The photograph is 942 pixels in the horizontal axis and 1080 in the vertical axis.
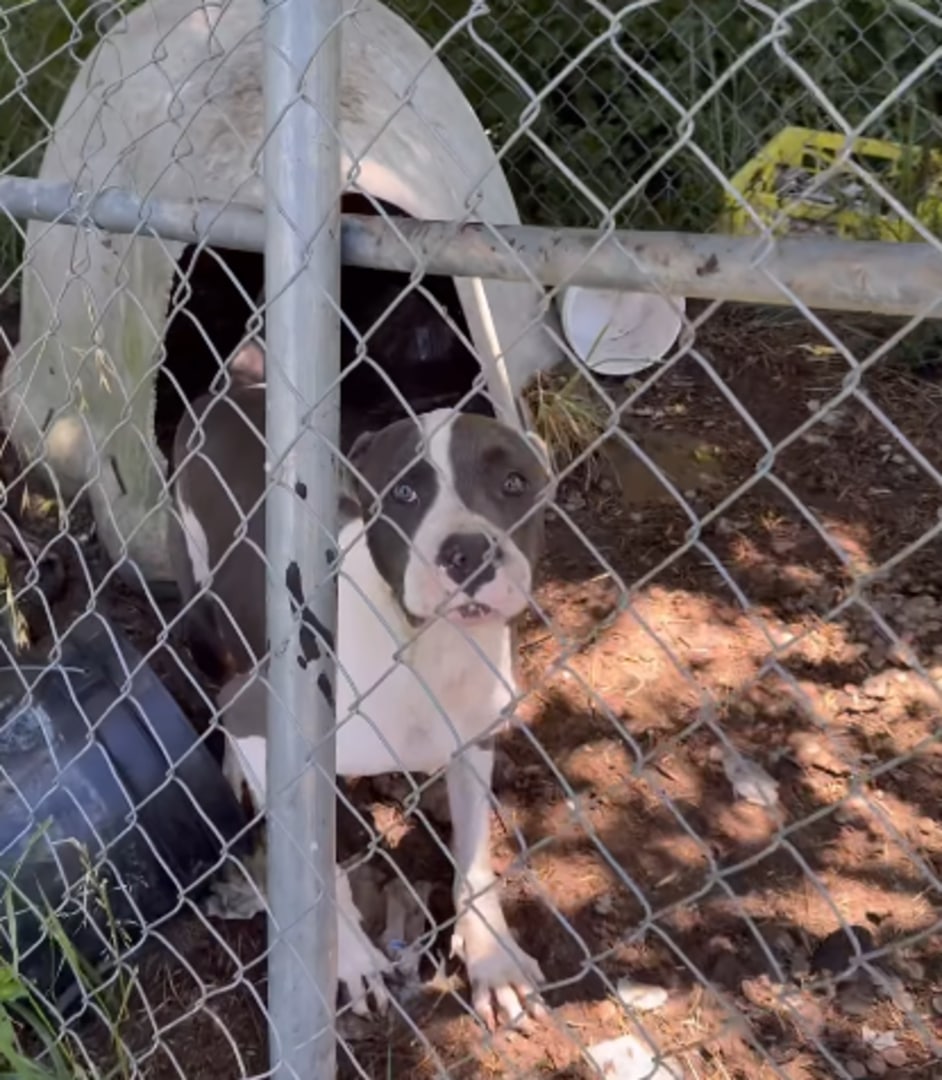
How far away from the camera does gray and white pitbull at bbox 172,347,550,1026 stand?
208 cm

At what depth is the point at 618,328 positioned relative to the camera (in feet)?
14.5

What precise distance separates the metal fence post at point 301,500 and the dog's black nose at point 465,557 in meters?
0.48

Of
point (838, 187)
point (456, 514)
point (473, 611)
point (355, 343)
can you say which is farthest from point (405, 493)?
point (838, 187)

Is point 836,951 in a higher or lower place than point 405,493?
lower

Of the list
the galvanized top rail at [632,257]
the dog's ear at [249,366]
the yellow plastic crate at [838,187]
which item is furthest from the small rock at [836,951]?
the yellow plastic crate at [838,187]

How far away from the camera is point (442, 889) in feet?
8.50

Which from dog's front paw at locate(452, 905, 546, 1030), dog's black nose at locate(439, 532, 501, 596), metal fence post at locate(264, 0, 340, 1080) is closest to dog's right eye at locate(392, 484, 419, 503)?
dog's black nose at locate(439, 532, 501, 596)

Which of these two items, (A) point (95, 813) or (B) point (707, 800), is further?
(B) point (707, 800)

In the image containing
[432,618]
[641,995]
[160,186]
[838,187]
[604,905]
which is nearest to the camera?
[432,618]

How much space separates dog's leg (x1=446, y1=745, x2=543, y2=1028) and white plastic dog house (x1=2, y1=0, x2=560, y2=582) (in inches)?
33.3

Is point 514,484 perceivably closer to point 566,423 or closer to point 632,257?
point 632,257

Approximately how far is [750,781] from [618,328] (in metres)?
2.02

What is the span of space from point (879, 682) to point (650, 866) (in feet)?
2.84

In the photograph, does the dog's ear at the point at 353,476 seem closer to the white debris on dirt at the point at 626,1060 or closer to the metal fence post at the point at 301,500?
the metal fence post at the point at 301,500
